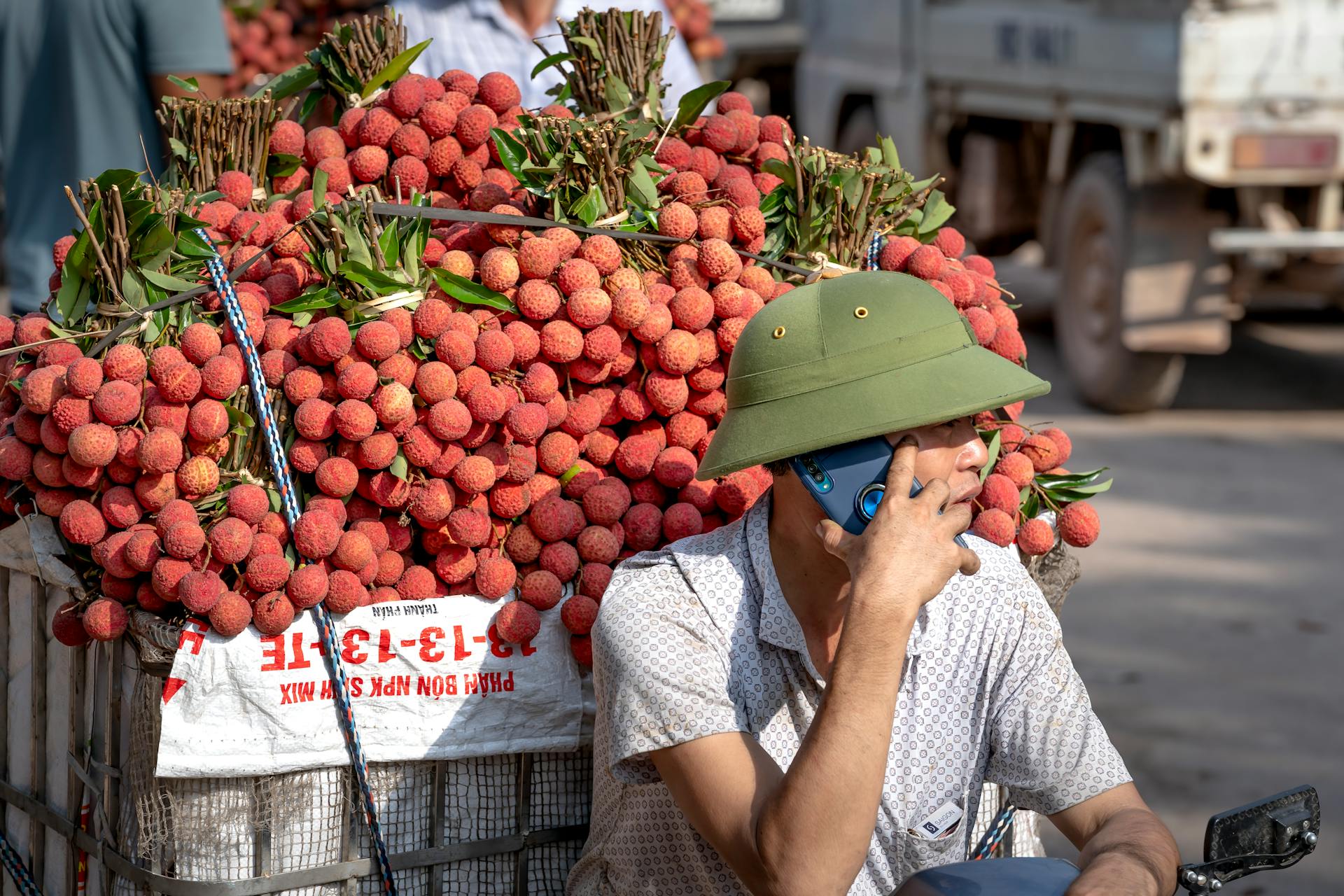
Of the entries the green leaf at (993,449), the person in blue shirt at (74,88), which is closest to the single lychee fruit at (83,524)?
the green leaf at (993,449)

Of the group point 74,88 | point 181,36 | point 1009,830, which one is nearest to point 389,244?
point 1009,830

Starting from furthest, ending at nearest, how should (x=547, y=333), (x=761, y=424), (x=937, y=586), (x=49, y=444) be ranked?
1. (x=547, y=333)
2. (x=49, y=444)
3. (x=761, y=424)
4. (x=937, y=586)

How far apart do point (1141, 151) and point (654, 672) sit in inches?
197

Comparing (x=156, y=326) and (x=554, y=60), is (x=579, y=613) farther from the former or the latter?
(x=554, y=60)

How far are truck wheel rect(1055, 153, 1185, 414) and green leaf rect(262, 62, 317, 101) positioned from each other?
451cm

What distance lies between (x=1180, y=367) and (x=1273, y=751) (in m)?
3.25

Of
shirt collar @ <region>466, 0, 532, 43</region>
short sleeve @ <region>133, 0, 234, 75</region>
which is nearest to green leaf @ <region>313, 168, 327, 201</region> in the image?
short sleeve @ <region>133, 0, 234, 75</region>

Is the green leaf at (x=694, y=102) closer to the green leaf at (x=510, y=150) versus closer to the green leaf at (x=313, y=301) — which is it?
A: the green leaf at (x=510, y=150)

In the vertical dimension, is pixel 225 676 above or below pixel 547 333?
below

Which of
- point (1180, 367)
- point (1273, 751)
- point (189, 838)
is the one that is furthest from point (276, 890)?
point (1180, 367)

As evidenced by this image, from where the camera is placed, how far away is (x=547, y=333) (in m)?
1.94

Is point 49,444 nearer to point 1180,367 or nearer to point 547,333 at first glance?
point 547,333

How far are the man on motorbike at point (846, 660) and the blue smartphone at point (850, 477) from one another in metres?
0.02

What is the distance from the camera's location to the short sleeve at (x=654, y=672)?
5.21 feet
